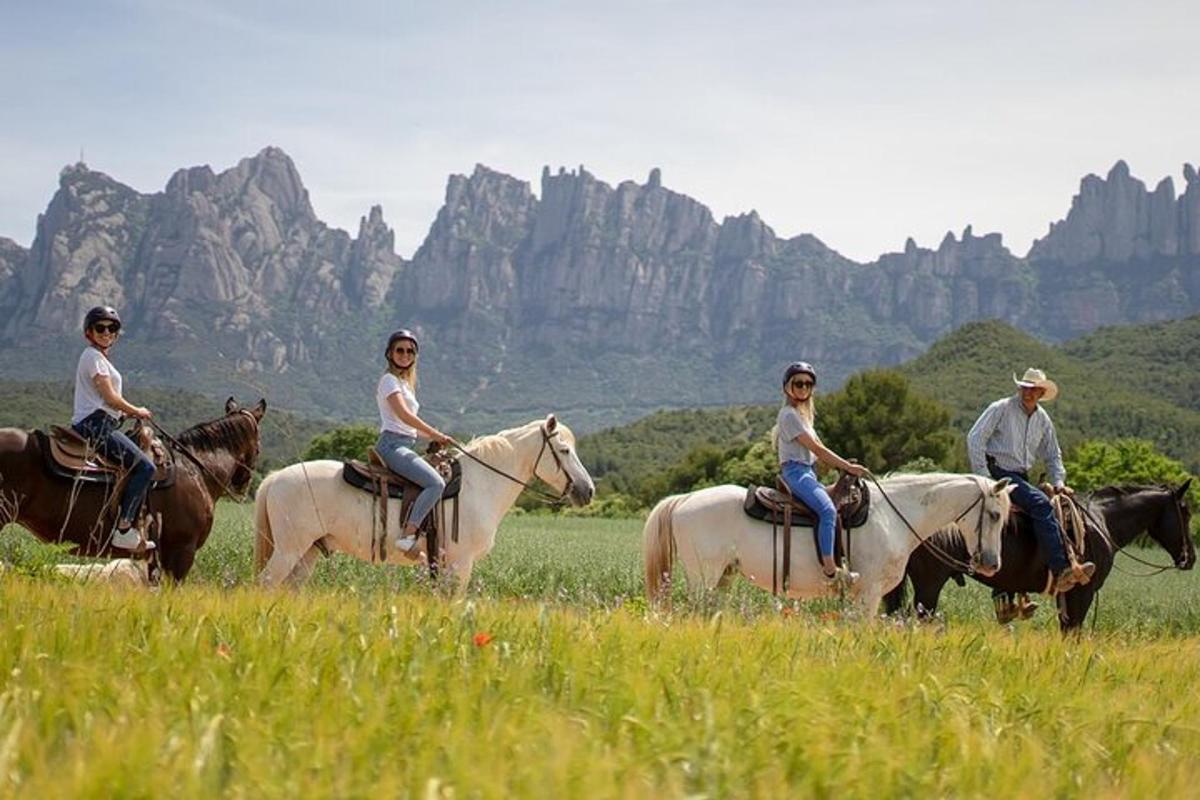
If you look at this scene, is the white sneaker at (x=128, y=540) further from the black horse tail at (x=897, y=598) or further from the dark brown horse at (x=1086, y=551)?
the black horse tail at (x=897, y=598)

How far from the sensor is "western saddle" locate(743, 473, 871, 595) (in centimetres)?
995

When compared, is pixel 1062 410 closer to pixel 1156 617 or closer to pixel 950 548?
pixel 1156 617

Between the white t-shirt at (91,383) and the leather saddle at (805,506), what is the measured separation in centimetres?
553

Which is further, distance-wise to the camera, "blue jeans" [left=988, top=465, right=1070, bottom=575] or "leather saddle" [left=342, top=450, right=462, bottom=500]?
"blue jeans" [left=988, top=465, right=1070, bottom=575]

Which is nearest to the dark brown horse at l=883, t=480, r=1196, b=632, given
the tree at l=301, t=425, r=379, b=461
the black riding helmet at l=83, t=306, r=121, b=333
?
the black riding helmet at l=83, t=306, r=121, b=333

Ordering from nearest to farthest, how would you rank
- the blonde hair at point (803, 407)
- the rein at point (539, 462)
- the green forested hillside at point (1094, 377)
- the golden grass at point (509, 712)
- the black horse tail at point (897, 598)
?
the golden grass at point (509, 712) → the blonde hair at point (803, 407) → the rein at point (539, 462) → the black horse tail at point (897, 598) → the green forested hillside at point (1094, 377)

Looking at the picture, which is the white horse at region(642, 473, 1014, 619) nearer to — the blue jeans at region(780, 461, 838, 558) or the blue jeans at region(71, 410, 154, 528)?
the blue jeans at region(780, 461, 838, 558)

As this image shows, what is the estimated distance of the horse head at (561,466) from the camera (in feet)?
34.7

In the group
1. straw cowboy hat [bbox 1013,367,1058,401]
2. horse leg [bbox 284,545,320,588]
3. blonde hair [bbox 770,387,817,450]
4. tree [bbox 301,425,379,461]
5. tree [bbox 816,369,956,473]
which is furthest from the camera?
tree [bbox 301,425,379,461]

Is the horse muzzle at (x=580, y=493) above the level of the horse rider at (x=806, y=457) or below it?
below

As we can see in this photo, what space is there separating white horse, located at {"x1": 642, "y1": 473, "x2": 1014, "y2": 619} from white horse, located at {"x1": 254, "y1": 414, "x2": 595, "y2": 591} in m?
0.96

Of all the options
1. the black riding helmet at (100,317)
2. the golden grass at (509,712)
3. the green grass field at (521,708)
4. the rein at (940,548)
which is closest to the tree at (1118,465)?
the rein at (940,548)

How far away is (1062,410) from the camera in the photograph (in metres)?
96.8

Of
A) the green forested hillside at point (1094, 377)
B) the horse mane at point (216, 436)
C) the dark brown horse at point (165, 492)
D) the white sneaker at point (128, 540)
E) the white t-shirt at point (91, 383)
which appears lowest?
the white sneaker at point (128, 540)
